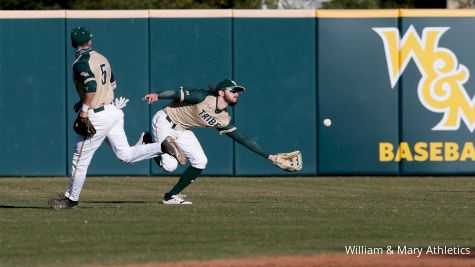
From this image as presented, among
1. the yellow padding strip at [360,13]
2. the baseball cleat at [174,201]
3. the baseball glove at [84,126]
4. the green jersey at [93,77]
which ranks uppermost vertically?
the yellow padding strip at [360,13]

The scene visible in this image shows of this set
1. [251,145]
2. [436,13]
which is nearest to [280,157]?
[251,145]

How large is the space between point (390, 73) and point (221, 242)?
10500mm

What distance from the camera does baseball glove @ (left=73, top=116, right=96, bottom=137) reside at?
13.6m

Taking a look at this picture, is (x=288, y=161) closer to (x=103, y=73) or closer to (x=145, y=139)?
(x=145, y=139)

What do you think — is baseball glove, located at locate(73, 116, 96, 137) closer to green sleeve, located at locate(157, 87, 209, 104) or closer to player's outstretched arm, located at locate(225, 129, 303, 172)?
green sleeve, located at locate(157, 87, 209, 104)

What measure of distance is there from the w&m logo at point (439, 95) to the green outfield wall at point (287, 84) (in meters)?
0.02

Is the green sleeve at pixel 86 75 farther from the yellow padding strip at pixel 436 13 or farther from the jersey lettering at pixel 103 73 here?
the yellow padding strip at pixel 436 13

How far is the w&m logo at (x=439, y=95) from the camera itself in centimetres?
2123

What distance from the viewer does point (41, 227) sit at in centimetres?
1236

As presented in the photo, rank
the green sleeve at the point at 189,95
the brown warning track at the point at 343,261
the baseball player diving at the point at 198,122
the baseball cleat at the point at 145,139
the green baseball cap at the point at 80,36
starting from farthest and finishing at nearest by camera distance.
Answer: the baseball player diving at the point at 198,122 → the baseball cleat at the point at 145,139 → the green sleeve at the point at 189,95 → the green baseball cap at the point at 80,36 → the brown warning track at the point at 343,261

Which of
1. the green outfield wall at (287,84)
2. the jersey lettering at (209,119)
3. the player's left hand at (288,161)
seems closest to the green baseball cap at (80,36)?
the jersey lettering at (209,119)

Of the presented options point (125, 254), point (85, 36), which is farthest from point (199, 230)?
point (85, 36)

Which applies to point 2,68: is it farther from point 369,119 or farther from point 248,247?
point 248,247

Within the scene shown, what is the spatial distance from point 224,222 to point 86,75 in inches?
85.6
